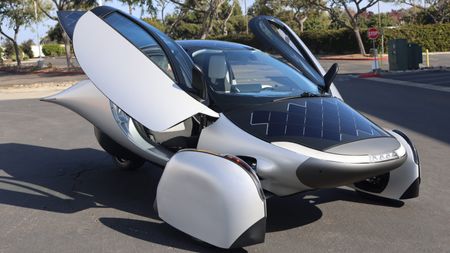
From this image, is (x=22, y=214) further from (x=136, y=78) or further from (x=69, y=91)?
(x=136, y=78)

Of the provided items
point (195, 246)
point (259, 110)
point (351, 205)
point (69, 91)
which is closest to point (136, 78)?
point (259, 110)

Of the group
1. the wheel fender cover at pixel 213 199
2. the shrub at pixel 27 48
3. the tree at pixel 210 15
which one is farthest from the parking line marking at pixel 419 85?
the shrub at pixel 27 48

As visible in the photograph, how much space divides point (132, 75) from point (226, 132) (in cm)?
87

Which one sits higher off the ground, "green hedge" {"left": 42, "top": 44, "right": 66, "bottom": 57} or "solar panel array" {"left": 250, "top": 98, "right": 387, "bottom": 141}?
"solar panel array" {"left": 250, "top": 98, "right": 387, "bottom": 141}

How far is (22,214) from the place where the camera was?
4.99m

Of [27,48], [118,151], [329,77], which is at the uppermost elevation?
[329,77]

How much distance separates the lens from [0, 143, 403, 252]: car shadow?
14.9 ft

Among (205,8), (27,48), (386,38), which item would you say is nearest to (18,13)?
(205,8)

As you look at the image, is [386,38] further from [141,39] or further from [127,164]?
[141,39]

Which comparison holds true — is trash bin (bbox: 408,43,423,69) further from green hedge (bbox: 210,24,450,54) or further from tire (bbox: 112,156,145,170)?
tire (bbox: 112,156,145,170)

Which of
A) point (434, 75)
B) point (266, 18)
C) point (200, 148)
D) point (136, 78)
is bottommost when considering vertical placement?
point (434, 75)

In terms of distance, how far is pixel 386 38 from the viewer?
40750mm

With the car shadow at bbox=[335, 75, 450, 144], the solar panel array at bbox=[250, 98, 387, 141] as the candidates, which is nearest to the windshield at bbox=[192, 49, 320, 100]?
the solar panel array at bbox=[250, 98, 387, 141]

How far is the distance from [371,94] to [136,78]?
12.0 metres
